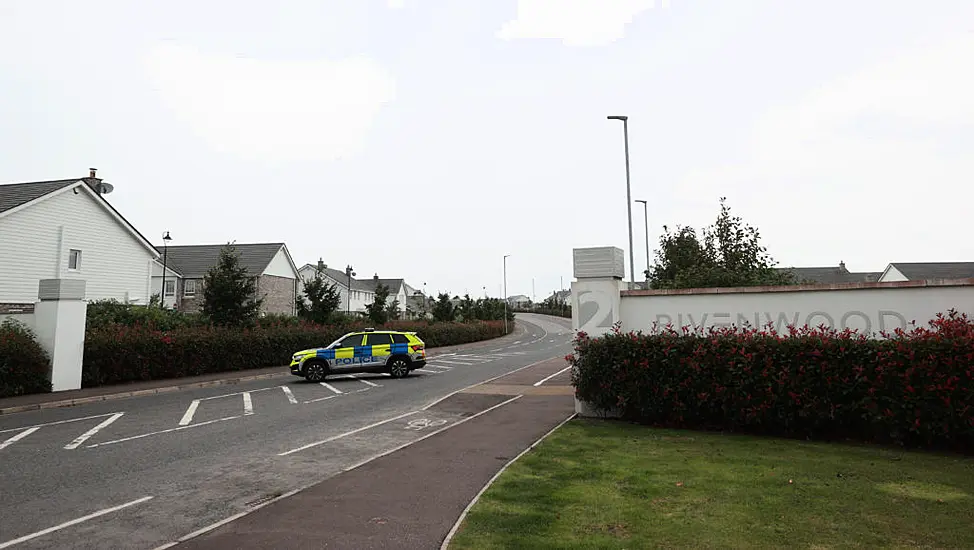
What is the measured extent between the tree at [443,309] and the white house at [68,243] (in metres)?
23.6

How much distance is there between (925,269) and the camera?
179 ft

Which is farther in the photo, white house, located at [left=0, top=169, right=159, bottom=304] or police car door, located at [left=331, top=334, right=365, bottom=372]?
white house, located at [left=0, top=169, right=159, bottom=304]

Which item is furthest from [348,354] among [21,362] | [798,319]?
[798,319]

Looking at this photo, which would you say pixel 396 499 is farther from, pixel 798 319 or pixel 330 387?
pixel 330 387

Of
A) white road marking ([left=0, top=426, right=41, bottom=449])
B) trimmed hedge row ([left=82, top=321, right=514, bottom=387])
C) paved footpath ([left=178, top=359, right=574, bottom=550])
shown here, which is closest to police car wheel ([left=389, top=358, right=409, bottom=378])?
trimmed hedge row ([left=82, top=321, right=514, bottom=387])

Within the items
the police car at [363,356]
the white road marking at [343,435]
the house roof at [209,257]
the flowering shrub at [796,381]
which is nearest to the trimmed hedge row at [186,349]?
the police car at [363,356]

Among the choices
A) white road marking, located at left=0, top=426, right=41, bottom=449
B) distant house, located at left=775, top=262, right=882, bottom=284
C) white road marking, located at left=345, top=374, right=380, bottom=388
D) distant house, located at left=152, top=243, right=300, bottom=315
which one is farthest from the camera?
distant house, located at left=775, top=262, right=882, bottom=284

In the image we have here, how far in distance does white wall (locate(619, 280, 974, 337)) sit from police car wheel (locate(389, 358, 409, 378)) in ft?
39.2

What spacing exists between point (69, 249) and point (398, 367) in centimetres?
1934

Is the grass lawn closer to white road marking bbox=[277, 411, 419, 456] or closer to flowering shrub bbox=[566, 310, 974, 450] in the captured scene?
flowering shrub bbox=[566, 310, 974, 450]

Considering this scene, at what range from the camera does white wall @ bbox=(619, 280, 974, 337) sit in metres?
10.0

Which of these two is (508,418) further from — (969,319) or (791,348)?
(969,319)

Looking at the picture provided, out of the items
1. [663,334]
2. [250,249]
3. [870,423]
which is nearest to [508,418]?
[663,334]

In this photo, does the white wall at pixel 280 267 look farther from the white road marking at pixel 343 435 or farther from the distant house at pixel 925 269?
the distant house at pixel 925 269
